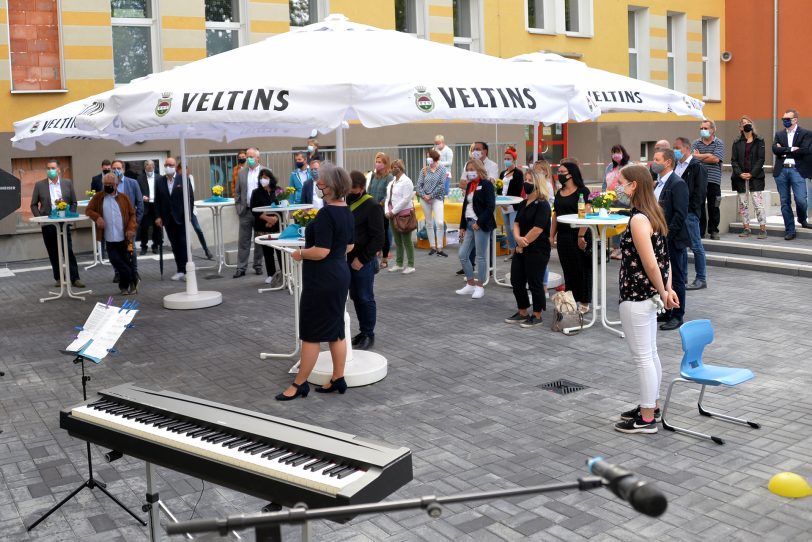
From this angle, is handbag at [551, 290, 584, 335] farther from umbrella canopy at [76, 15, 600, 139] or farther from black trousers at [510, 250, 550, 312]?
umbrella canopy at [76, 15, 600, 139]

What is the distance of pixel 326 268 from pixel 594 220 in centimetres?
375

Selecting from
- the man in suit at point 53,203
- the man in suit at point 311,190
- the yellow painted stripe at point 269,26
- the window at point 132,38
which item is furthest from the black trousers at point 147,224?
the yellow painted stripe at point 269,26

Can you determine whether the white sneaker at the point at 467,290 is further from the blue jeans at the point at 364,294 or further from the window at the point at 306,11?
the window at the point at 306,11

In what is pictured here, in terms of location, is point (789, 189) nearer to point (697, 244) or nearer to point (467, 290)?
point (697, 244)

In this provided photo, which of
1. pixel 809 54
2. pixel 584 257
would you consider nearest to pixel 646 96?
pixel 584 257

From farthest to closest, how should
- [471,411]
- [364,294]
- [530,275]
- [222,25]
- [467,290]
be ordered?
[222,25] < [467,290] < [530,275] < [364,294] < [471,411]

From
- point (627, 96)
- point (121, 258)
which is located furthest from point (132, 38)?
point (627, 96)

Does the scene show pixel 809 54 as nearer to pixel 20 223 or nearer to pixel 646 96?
pixel 646 96

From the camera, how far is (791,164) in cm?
1498

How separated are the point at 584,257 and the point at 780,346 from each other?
260cm

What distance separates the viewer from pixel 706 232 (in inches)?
635

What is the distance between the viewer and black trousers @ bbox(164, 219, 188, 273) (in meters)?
14.7

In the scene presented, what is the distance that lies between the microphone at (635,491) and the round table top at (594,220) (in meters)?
7.38

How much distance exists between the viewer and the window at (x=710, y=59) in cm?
3105
